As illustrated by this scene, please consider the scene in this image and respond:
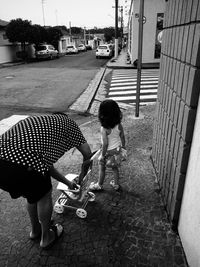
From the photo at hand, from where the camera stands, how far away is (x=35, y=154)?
2.00 meters

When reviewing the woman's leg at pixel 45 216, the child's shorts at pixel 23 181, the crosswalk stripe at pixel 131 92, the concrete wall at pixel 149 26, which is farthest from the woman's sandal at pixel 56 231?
the concrete wall at pixel 149 26

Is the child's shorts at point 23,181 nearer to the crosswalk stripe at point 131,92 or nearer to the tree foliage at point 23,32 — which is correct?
the crosswalk stripe at point 131,92

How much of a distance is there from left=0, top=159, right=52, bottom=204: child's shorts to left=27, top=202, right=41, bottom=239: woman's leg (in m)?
0.25

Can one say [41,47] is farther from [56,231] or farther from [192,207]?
[192,207]

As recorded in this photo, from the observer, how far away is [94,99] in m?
9.04

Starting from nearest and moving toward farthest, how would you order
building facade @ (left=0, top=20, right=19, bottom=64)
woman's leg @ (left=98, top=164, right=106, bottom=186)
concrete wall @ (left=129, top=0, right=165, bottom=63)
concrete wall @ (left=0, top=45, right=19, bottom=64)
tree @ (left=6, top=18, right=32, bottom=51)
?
woman's leg @ (left=98, top=164, right=106, bottom=186), concrete wall @ (left=129, top=0, right=165, bottom=63), tree @ (left=6, top=18, right=32, bottom=51), concrete wall @ (left=0, top=45, right=19, bottom=64), building facade @ (left=0, top=20, right=19, bottom=64)

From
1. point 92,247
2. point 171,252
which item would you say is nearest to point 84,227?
point 92,247

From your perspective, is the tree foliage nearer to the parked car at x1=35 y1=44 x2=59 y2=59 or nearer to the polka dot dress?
the parked car at x1=35 y1=44 x2=59 y2=59

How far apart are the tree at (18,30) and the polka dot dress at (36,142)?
2964 centimetres

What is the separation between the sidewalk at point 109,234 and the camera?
2.38 meters

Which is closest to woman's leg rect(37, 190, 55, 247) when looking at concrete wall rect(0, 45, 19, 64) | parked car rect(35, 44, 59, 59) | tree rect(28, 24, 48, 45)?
concrete wall rect(0, 45, 19, 64)

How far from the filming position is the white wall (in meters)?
2.09

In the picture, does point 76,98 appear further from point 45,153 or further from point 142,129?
point 45,153

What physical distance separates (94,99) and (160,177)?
607 centimetres
